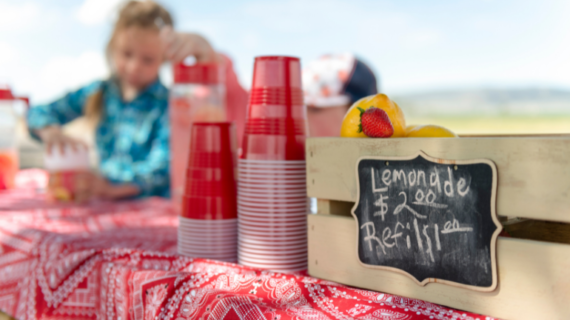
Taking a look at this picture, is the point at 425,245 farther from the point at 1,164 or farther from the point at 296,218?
the point at 1,164

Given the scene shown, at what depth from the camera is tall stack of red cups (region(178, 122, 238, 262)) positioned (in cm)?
69

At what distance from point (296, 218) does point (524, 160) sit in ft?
1.09

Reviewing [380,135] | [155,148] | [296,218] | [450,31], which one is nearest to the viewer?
[380,135]

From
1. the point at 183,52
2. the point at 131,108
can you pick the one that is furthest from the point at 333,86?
the point at 131,108

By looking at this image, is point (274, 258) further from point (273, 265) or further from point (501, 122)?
point (501, 122)

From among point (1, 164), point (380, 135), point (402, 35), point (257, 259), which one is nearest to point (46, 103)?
point (1, 164)

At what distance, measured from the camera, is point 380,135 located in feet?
1.81

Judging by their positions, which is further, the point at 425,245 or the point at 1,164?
the point at 1,164

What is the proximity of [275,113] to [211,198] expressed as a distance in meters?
0.18

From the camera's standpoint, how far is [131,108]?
2.03m

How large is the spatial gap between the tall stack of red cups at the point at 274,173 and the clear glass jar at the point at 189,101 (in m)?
0.37

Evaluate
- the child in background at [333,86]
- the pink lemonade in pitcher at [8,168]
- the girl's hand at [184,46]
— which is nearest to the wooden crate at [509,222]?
the girl's hand at [184,46]

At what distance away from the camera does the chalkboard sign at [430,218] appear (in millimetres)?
464

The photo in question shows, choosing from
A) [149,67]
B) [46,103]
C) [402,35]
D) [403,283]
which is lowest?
[403,283]
